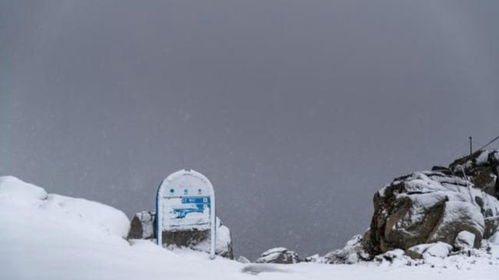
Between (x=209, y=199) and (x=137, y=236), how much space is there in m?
2.27

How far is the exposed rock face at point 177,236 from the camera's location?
898 cm

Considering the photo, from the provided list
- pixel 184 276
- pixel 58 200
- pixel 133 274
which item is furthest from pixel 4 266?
pixel 58 200

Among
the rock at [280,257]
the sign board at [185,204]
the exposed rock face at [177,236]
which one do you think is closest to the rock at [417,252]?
the sign board at [185,204]

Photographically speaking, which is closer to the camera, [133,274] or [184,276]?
[133,274]

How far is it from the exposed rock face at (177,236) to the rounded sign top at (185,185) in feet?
3.31

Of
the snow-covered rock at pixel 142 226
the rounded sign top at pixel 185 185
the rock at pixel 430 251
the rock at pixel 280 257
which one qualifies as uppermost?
the rounded sign top at pixel 185 185

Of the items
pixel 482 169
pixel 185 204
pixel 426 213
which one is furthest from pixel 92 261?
pixel 482 169

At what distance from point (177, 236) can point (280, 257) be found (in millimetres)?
7997

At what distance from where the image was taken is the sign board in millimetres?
8195

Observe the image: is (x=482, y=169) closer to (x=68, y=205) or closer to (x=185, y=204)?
(x=185, y=204)

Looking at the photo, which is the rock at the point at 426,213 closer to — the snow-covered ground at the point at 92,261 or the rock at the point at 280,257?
the snow-covered ground at the point at 92,261

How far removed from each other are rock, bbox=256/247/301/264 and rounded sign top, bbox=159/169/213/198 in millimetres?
7584

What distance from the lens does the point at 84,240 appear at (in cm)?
484

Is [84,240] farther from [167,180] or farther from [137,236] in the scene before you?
[137,236]
